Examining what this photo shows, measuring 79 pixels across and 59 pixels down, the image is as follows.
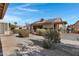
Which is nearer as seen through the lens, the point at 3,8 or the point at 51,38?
the point at 3,8

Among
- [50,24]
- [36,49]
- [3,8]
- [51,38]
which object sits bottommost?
[36,49]

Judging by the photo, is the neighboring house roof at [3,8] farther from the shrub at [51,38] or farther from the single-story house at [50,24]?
the shrub at [51,38]

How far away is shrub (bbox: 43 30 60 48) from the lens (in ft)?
14.5

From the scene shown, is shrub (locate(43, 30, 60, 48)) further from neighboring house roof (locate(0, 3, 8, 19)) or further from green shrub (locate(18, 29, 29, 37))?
neighboring house roof (locate(0, 3, 8, 19))

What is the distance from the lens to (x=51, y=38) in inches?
175

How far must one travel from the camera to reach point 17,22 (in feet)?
14.4

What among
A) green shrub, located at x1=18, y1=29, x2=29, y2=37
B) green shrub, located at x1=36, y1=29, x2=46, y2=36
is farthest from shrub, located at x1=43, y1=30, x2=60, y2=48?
green shrub, located at x1=18, y1=29, x2=29, y2=37

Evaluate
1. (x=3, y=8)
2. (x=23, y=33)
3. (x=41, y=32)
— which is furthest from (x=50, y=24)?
(x=3, y=8)

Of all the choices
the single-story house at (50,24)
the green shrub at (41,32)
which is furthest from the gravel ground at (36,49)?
the single-story house at (50,24)

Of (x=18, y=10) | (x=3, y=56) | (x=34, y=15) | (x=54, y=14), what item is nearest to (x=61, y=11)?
(x=54, y=14)

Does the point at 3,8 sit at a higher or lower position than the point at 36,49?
higher

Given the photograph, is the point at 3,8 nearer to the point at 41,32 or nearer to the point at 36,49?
the point at 41,32

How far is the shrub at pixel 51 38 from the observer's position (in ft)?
14.5

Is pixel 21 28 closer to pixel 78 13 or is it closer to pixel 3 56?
pixel 3 56
